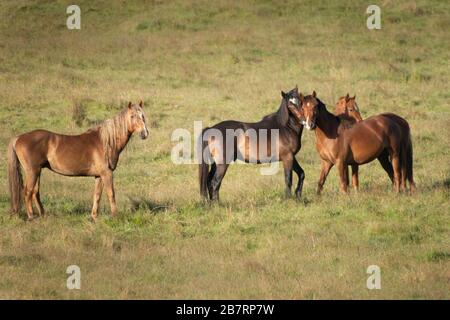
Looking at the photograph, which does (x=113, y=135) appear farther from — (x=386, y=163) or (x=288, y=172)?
(x=386, y=163)

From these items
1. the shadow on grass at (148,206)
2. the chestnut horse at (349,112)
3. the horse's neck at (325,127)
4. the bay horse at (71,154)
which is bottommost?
the shadow on grass at (148,206)

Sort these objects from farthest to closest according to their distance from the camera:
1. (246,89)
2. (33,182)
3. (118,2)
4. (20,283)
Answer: (118,2)
(246,89)
(33,182)
(20,283)

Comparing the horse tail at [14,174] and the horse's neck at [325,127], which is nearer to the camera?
the horse tail at [14,174]

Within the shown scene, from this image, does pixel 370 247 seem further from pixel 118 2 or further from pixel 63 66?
pixel 118 2

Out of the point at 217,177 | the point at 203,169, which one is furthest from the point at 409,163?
the point at 203,169

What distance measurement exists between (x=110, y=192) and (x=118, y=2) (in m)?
22.6

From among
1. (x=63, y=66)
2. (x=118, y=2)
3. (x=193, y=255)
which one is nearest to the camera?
(x=193, y=255)

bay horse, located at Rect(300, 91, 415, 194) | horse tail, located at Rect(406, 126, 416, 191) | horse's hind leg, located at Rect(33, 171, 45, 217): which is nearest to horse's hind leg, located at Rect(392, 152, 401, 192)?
bay horse, located at Rect(300, 91, 415, 194)

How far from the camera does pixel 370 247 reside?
10.9 metres

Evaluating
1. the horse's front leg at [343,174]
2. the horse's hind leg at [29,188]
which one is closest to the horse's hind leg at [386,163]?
the horse's front leg at [343,174]

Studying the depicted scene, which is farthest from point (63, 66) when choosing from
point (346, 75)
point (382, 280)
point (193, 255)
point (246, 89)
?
point (382, 280)

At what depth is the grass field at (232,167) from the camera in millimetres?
9891

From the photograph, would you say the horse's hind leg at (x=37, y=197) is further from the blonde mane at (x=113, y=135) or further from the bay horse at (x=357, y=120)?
the bay horse at (x=357, y=120)
